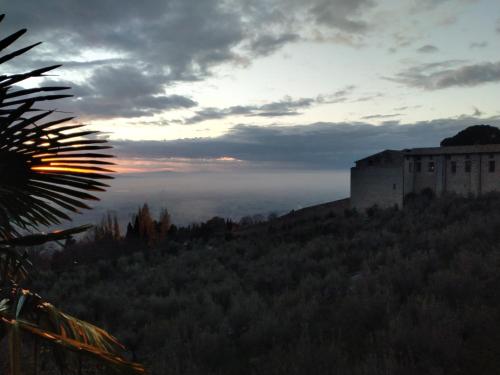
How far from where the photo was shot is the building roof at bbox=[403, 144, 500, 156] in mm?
34938

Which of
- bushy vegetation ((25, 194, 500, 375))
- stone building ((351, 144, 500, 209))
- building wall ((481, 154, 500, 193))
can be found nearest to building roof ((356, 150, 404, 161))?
stone building ((351, 144, 500, 209))

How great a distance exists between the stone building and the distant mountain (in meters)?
11.7

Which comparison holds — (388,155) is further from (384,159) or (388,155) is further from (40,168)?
(40,168)

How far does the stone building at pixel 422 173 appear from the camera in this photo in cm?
3538

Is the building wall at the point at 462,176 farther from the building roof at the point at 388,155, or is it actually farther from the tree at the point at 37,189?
the tree at the point at 37,189

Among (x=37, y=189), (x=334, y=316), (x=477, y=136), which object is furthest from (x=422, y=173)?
(x=37, y=189)

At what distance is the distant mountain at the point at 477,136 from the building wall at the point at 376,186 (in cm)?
1548

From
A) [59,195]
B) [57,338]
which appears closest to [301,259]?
[59,195]

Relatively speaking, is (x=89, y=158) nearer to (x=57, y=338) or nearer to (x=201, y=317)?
(x=57, y=338)

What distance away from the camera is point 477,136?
1870 inches

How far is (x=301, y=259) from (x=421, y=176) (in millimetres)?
29878

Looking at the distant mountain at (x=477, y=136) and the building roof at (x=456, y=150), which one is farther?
the distant mountain at (x=477, y=136)

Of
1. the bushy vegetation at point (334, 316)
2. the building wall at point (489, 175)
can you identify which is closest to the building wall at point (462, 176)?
the building wall at point (489, 175)

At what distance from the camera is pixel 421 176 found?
38.8m
